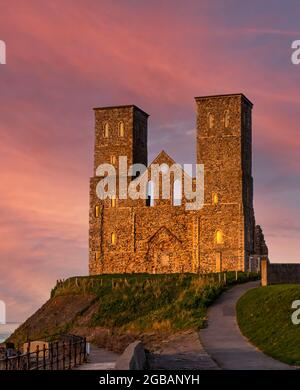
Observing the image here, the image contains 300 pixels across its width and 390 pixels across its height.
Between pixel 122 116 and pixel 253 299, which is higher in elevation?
pixel 122 116

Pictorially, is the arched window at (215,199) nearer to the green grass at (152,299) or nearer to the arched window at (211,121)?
the arched window at (211,121)

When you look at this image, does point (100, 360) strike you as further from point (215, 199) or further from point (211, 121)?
point (211, 121)

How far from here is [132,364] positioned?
21656 millimetres

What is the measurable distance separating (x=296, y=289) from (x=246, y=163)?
1411 inches

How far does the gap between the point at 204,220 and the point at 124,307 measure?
20985 millimetres

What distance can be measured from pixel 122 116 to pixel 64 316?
27.6 m

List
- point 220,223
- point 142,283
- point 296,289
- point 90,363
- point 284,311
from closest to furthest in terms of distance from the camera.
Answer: point 90,363
point 284,311
point 296,289
point 142,283
point 220,223

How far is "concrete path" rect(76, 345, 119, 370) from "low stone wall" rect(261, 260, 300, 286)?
12474 mm

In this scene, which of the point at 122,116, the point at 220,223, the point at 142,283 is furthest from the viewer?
the point at 122,116

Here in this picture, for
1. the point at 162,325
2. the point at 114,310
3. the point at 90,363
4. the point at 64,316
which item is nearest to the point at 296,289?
the point at 162,325

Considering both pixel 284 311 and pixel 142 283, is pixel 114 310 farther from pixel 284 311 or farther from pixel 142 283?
pixel 284 311

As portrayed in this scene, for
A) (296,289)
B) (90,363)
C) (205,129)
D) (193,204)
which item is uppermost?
(205,129)

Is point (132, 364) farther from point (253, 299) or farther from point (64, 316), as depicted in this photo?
point (64, 316)

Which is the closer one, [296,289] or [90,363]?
[90,363]
